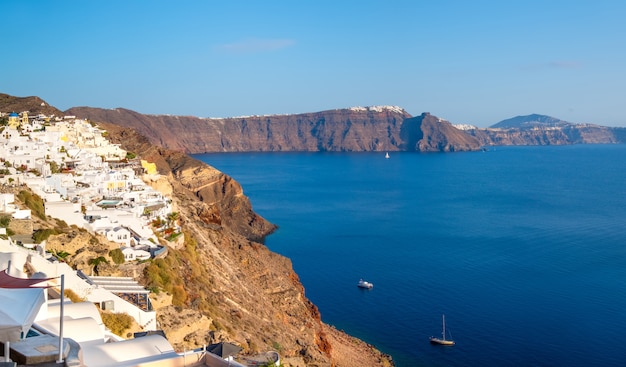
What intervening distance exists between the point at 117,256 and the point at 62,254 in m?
2.11

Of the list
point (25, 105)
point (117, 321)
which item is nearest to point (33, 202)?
point (117, 321)

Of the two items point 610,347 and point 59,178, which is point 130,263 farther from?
point 610,347

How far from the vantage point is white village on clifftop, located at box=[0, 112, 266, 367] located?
8938 millimetres

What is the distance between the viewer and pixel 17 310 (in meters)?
8.92

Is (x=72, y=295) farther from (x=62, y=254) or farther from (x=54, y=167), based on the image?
(x=54, y=167)

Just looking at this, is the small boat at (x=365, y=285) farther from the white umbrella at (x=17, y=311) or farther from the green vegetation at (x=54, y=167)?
the white umbrella at (x=17, y=311)

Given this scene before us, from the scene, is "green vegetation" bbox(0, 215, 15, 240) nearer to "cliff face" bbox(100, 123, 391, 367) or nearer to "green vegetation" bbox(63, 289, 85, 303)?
"green vegetation" bbox(63, 289, 85, 303)

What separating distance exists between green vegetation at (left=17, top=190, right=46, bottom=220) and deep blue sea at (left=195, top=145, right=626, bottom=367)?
63.0ft

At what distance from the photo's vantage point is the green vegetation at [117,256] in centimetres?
1999

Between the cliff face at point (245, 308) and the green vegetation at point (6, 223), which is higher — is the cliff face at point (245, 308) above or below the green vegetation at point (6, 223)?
below

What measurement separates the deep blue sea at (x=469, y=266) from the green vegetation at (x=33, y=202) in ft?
63.0

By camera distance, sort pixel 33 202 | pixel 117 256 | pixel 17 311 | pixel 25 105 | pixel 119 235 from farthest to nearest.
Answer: pixel 25 105
pixel 119 235
pixel 33 202
pixel 117 256
pixel 17 311

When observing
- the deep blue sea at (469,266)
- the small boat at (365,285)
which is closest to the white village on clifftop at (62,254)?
the deep blue sea at (469,266)

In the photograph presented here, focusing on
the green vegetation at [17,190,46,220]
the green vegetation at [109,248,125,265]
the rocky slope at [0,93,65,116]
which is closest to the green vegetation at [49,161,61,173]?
the green vegetation at [17,190,46,220]
